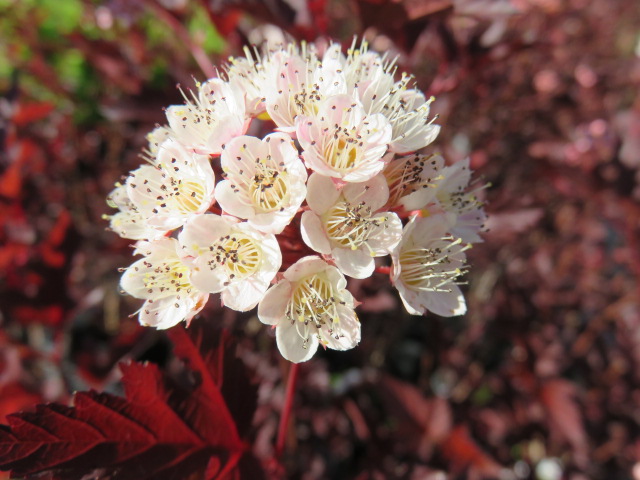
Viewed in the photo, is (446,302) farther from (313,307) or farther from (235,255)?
(235,255)

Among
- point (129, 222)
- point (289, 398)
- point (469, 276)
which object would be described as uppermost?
point (129, 222)

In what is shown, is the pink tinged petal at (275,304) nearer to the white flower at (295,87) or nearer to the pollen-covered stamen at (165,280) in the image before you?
the pollen-covered stamen at (165,280)

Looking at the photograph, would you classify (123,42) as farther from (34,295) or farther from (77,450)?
(77,450)

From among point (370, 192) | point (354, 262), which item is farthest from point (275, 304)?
Result: point (370, 192)

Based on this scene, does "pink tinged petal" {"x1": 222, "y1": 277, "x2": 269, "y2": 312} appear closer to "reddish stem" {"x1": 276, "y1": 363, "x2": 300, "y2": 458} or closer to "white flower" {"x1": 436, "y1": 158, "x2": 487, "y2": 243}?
"reddish stem" {"x1": 276, "y1": 363, "x2": 300, "y2": 458}

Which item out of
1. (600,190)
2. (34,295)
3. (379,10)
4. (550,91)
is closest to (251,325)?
(34,295)

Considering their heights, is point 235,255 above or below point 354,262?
above

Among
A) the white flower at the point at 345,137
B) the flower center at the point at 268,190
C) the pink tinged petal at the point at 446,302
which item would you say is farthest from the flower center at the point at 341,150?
the pink tinged petal at the point at 446,302
